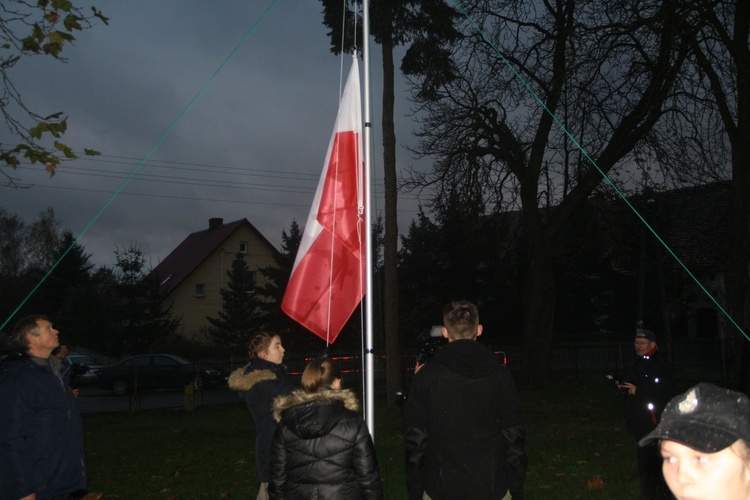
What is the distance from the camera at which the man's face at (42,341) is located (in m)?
5.19

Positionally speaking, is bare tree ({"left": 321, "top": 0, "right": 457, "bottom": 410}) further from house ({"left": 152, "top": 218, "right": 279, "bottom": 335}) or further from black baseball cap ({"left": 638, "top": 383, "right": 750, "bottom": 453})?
house ({"left": 152, "top": 218, "right": 279, "bottom": 335})

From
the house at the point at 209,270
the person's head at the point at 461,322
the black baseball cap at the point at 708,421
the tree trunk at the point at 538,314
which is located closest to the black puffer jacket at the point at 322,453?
the person's head at the point at 461,322

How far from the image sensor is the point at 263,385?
556 centimetres

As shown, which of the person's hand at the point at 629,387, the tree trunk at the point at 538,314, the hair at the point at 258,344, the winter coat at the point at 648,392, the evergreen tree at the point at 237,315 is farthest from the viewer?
the evergreen tree at the point at 237,315

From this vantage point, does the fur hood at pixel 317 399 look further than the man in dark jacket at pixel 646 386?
No

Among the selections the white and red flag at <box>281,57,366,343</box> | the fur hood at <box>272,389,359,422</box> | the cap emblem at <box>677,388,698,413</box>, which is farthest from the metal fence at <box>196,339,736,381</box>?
the cap emblem at <box>677,388,698,413</box>

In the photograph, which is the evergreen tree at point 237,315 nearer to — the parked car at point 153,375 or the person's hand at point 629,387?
the parked car at point 153,375

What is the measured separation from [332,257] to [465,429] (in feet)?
8.35

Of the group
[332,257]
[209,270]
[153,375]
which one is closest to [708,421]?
[332,257]

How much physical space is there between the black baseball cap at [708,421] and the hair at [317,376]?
2743 millimetres

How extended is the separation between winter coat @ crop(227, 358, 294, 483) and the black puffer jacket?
4.06 feet

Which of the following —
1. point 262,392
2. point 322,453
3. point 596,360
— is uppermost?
point 262,392

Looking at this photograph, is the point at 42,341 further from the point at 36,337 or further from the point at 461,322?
the point at 461,322

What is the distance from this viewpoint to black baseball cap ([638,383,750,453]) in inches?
65.7
